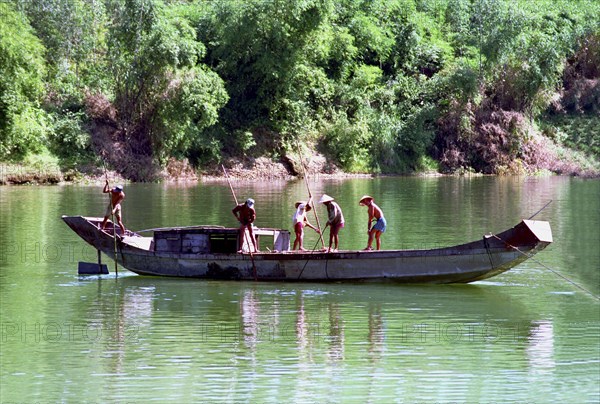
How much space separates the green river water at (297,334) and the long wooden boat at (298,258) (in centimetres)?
32

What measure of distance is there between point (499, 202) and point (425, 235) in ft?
43.8

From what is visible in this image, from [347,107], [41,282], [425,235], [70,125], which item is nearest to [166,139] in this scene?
[70,125]

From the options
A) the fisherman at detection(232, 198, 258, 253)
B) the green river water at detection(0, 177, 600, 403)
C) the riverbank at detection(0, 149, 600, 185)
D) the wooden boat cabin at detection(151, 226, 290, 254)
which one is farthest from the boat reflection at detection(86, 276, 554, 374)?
the riverbank at detection(0, 149, 600, 185)

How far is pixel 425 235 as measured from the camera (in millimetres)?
32938

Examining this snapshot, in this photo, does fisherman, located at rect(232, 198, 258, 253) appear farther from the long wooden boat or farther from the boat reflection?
the boat reflection

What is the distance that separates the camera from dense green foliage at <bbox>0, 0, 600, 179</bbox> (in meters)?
57.1

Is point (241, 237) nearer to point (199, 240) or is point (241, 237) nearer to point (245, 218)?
point (245, 218)

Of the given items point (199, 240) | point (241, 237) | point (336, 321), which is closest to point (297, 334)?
point (336, 321)

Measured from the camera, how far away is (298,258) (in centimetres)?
2402

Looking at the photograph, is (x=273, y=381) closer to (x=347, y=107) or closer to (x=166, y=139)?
(x=166, y=139)

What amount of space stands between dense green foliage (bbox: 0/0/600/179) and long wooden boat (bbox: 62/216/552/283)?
90.6ft

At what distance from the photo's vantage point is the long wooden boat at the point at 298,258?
23.1m

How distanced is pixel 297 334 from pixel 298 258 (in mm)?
4950

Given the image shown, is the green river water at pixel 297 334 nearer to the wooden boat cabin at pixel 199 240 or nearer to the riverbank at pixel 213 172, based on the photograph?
the wooden boat cabin at pixel 199 240
